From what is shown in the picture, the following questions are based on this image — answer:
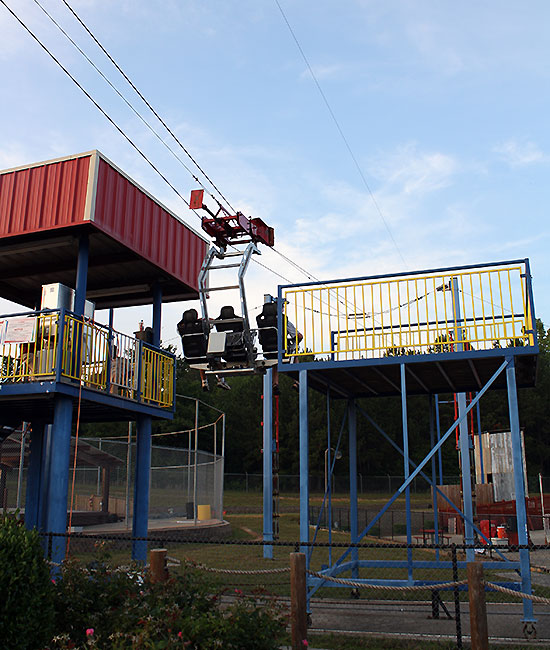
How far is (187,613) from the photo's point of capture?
5.86 metres

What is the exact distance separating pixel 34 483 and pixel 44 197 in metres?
5.99

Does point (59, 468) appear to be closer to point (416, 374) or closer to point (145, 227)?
point (145, 227)

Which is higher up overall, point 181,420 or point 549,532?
point 181,420

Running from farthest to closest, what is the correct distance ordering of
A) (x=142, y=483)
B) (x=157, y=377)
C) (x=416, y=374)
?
(x=157, y=377), (x=142, y=483), (x=416, y=374)

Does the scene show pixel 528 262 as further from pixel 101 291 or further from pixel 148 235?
pixel 101 291

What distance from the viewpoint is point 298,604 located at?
6.09 metres

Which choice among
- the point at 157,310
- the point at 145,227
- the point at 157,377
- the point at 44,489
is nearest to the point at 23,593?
the point at 157,377

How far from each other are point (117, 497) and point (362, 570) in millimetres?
13571

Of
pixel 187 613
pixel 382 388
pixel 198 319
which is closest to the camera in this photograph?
pixel 187 613

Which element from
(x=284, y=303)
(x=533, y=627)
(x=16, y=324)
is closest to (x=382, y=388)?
(x=284, y=303)

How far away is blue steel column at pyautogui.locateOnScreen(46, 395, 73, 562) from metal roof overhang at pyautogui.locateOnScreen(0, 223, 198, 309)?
3.33 meters

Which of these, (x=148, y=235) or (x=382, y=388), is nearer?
(x=382, y=388)

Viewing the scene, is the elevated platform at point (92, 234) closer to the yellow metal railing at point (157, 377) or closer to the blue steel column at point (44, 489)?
the yellow metal railing at point (157, 377)

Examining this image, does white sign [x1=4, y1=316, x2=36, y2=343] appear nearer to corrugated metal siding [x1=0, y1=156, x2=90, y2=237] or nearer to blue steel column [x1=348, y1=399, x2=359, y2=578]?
corrugated metal siding [x1=0, y1=156, x2=90, y2=237]
